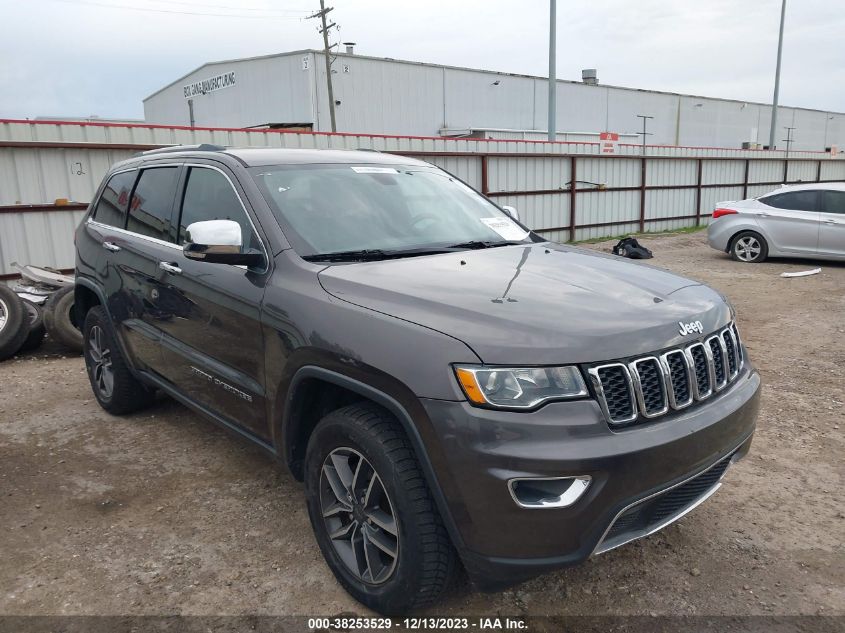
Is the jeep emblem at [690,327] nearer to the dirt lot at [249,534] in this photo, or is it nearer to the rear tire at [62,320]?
the dirt lot at [249,534]

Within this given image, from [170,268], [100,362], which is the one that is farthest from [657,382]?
[100,362]

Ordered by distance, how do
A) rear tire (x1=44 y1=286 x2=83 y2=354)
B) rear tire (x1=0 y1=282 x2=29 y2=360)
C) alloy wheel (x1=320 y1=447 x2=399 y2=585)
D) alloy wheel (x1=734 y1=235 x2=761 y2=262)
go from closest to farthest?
alloy wheel (x1=320 y1=447 x2=399 y2=585) < rear tire (x1=0 y1=282 x2=29 y2=360) < rear tire (x1=44 y1=286 x2=83 y2=354) < alloy wheel (x1=734 y1=235 x2=761 y2=262)

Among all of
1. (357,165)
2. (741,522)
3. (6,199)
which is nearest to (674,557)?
(741,522)

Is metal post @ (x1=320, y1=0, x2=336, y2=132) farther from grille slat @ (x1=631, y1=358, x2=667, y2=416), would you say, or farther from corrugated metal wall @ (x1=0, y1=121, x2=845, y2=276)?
grille slat @ (x1=631, y1=358, x2=667, y2=416)

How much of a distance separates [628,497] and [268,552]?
175 cm

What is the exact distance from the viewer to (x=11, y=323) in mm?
6555

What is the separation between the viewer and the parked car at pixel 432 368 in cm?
213

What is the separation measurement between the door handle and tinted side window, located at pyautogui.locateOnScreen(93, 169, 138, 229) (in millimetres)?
895

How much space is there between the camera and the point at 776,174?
25625mm

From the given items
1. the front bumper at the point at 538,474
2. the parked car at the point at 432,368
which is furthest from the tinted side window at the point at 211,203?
the front bumper at the point at 538,474

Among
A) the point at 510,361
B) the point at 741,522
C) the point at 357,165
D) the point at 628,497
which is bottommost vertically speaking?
the point at 741,522

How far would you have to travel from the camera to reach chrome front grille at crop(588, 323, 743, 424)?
2195mm

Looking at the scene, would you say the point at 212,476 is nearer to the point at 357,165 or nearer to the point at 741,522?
the point at 357,165

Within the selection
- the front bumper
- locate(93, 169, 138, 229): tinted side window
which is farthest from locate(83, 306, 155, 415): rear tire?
the front bumper
